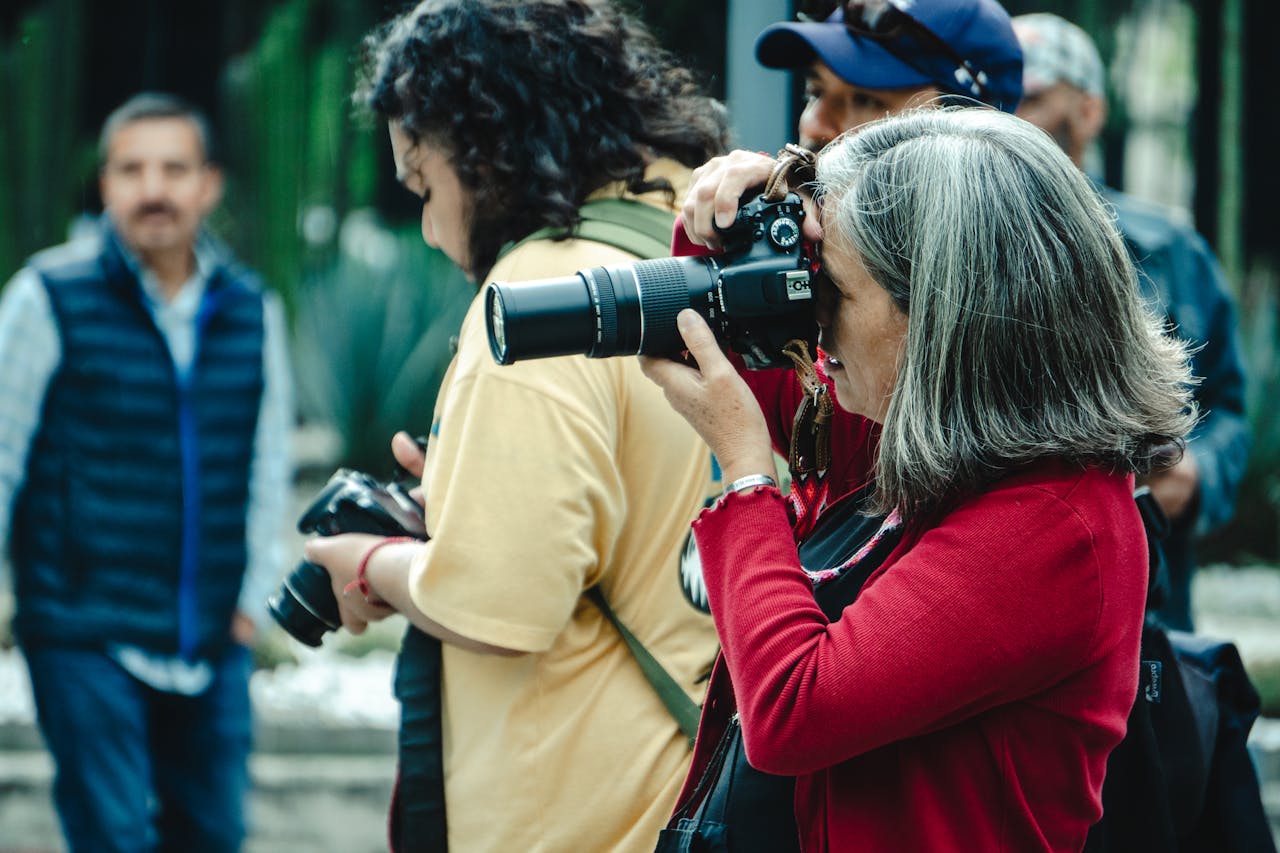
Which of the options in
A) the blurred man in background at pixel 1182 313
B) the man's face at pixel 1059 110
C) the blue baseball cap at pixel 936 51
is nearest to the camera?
the blue baseball cap at pixel 936 51

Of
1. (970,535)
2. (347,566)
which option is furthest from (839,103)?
(970,535)

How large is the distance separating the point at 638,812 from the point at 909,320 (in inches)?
30.0

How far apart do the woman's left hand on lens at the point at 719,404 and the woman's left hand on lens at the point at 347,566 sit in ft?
2.00

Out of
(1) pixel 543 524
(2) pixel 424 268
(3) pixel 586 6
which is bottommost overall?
(2) pixel 424 268

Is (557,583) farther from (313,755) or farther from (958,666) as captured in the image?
(313,755)

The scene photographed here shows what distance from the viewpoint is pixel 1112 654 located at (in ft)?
4.52

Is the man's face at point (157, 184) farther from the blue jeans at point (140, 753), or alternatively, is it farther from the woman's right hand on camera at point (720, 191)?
the woman's right hand on camera at point (720, 191)

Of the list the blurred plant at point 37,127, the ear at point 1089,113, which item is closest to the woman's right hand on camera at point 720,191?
the ear at point 1089,113

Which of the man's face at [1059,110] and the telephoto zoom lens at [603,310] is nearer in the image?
the telephoto zoom lens at [603,310]

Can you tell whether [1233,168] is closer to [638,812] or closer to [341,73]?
[341,73]

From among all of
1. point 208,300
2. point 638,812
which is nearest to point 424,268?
point 208,300

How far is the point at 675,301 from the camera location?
1547 millimetres

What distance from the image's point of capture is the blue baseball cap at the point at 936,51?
7.11ft

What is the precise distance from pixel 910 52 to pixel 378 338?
12.1 feet
